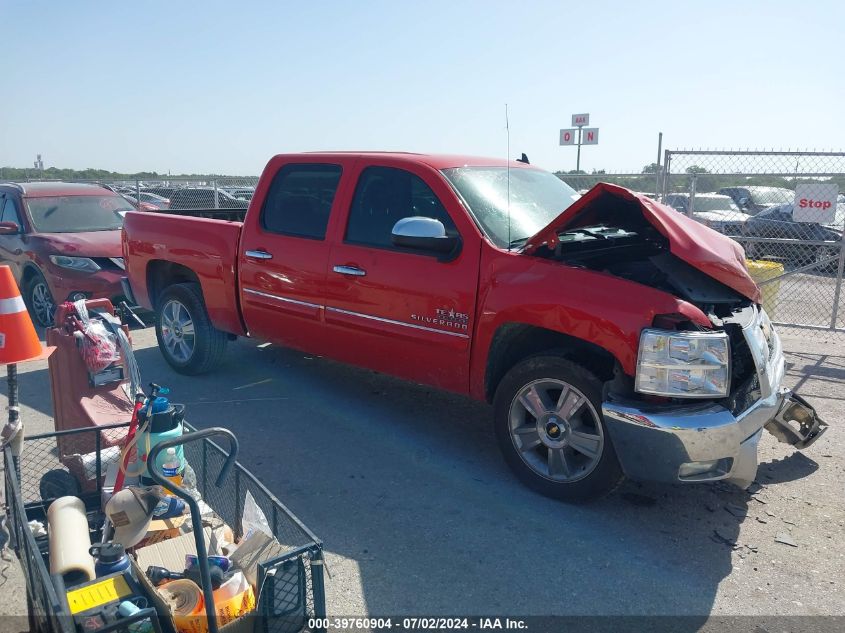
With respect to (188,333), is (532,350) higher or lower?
higher

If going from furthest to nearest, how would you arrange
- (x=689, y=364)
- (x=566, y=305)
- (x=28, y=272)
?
(x=28, y=272)
(x=566, y=305)
(x=689, y=364)

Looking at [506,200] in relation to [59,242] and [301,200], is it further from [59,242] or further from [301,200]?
[59,242]

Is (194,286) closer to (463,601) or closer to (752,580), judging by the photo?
(463,601)

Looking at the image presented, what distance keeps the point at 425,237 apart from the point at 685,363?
64.7 inches

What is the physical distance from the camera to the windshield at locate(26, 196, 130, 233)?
349 inches

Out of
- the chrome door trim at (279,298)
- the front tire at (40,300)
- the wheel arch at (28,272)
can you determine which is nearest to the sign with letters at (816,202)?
the chrome door trim at (279,298)

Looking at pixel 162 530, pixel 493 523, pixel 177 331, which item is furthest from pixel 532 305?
pixel 177 331

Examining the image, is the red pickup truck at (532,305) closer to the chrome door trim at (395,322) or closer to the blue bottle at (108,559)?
the chrome door trim at (395,322)

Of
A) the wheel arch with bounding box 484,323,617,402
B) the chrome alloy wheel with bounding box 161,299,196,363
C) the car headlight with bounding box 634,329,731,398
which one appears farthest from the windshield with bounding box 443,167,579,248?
the chrome alloy wheel with bounding box 161,299,196,363

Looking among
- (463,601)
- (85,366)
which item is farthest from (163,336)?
(463,601)

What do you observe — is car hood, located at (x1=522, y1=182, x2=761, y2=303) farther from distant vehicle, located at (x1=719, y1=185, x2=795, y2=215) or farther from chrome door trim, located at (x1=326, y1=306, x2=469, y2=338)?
distant vehicle, located at (x1=719, y1=185, x2=795, y2=215)

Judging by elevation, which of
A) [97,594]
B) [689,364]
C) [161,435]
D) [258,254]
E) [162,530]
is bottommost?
[162,530]

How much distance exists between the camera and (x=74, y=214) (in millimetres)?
9172

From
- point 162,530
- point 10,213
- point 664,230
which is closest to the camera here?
point 162,530
